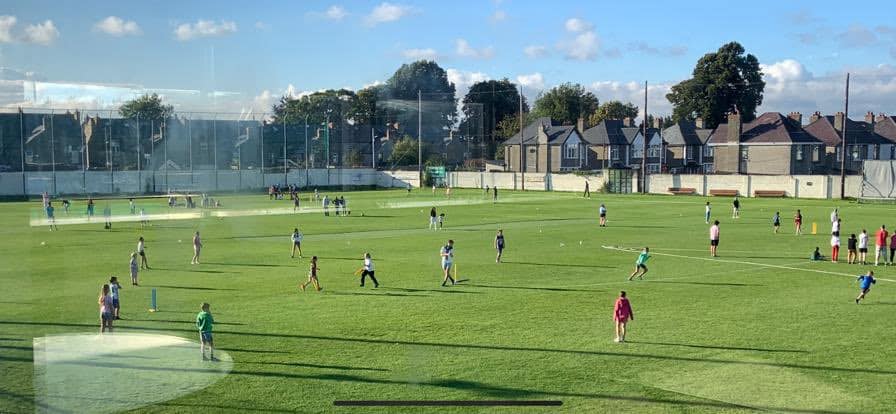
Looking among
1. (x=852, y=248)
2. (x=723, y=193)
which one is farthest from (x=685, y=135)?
(x=852, y=248)

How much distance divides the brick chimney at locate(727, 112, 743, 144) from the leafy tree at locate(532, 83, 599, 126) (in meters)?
47.7

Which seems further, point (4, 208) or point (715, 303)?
point (4, 208)

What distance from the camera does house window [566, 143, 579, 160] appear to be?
117 meters

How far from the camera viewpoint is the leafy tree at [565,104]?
504ft

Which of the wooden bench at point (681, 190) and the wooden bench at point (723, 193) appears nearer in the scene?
the wooden bench at point (723, 193)

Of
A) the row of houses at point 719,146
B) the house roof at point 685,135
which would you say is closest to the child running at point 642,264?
the row of houses at point 719,146

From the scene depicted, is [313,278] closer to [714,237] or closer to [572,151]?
[714,237]

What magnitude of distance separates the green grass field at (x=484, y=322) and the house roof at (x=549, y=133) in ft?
241

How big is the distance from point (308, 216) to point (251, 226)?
9851 millimetres

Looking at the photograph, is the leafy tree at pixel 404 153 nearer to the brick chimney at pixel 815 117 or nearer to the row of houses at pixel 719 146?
the row of houses at pixel 719 146

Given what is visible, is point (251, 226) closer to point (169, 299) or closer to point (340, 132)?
point (169, 299)

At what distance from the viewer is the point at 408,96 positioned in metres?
157

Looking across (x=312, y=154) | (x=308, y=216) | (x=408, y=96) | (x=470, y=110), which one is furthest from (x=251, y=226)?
(x=408, y=96)

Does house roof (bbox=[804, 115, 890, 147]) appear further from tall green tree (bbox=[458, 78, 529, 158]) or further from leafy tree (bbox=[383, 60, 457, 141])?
tall green tree (bbox=[458, 78, 529, 158])
